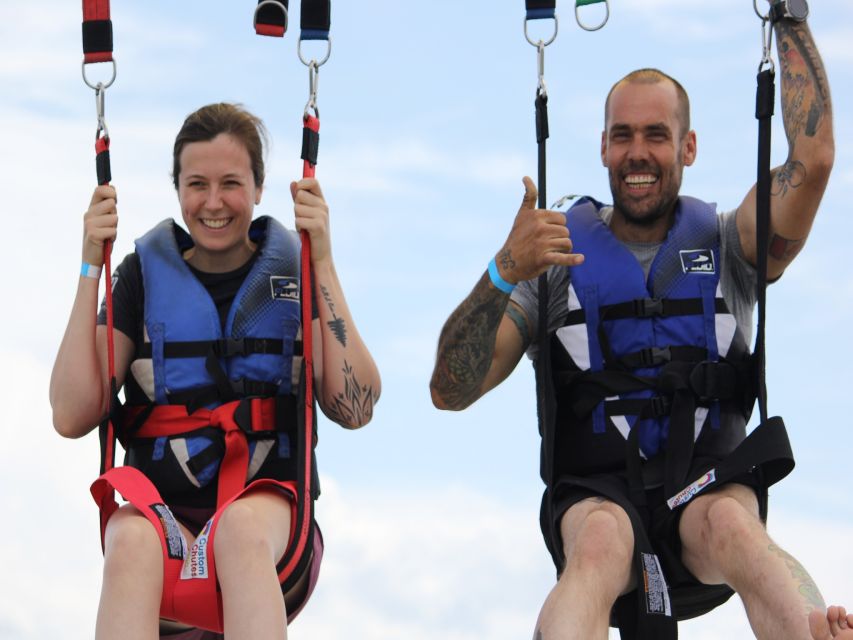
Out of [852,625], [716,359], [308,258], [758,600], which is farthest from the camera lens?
[716,359]

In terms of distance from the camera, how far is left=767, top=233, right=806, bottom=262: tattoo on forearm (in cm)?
528

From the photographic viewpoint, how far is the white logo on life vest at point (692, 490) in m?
5.03

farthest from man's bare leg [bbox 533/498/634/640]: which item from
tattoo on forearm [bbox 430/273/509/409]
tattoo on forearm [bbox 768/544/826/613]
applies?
tattoo on forearm [bbox 430/273/509/409]

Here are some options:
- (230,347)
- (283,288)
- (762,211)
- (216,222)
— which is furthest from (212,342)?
(762,211)

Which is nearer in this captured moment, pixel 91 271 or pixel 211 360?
pixel 91 271

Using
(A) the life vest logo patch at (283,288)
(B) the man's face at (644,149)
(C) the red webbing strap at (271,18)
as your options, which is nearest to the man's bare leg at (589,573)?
(B) the man's face at (644,149)

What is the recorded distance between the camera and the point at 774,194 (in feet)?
17.3

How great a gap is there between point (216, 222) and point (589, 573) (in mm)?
1852

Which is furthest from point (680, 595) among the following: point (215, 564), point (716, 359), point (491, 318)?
point (215, 564)

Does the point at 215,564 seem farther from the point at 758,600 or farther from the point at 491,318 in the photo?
the point at 758,600

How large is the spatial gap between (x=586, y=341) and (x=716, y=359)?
18.8 inches

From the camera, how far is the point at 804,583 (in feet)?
14.9

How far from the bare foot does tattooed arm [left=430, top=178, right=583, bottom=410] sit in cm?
143

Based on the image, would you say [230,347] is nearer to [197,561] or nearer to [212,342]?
[212,342]
